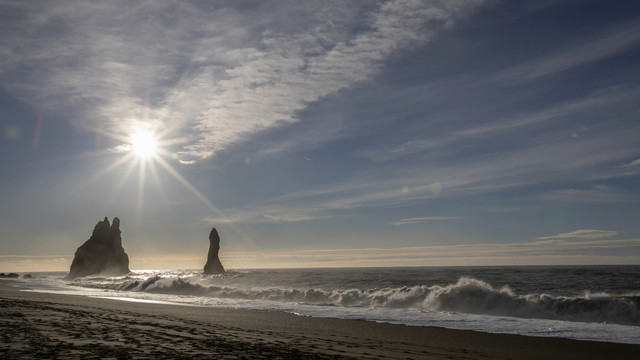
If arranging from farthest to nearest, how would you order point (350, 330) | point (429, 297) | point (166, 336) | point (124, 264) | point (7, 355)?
1. point (124, 264)
2. point (429, 297)
3. point (350, 330)
4. point (166, 336)
5. point (7, 355)

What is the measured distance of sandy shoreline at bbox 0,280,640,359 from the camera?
29.1ft

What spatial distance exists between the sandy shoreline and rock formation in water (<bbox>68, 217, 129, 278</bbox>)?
390 feet

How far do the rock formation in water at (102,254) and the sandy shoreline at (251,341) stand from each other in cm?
11885

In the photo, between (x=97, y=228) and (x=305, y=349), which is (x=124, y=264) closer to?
(x=97, y=228)

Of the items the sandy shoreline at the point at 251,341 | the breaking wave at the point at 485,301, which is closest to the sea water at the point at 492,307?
the breaking wave at the point at 485,301

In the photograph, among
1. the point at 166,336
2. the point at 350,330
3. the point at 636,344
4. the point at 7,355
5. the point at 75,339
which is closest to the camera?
the point at 7,355

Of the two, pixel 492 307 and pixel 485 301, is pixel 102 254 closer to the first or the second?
pixel 485 301

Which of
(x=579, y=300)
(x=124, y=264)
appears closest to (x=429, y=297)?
(x=579, y=300)

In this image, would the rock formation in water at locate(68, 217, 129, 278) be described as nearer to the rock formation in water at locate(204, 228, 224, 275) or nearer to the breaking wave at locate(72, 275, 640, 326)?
the rock formation in water at locate(204, 228, 224, 275)

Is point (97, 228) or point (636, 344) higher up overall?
point (97, 228)

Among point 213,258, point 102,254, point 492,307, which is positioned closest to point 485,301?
point 492,307

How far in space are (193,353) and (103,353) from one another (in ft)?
5.75

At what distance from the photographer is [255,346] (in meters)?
10.3

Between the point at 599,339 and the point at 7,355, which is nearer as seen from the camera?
the point at 7,355
